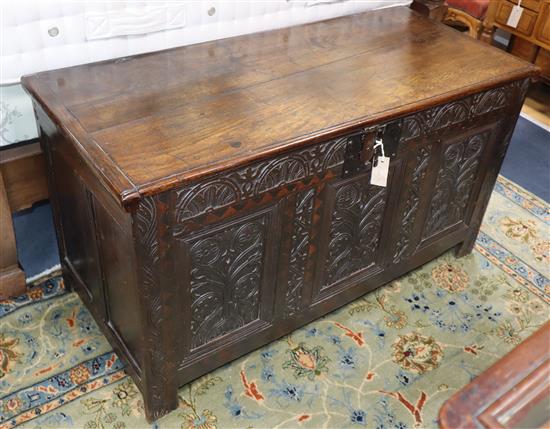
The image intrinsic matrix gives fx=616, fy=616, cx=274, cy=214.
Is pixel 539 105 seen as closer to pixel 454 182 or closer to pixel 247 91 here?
pixel 454 182

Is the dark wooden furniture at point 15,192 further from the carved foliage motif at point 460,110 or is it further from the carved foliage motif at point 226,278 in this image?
the carved foliage motif at point 460,110

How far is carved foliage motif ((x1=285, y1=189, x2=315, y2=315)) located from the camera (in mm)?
1483

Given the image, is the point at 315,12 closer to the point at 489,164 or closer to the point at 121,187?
the point at 489,164

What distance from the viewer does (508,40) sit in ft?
11.6

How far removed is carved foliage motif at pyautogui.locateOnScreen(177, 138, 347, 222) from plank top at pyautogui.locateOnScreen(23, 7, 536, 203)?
0.13 ft

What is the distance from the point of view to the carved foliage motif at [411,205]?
1694mm

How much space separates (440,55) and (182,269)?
0.98 m

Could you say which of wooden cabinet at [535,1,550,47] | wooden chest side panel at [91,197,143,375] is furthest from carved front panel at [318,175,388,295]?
wooden cabinet at [535,1,550,47]

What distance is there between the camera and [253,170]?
1.31 m

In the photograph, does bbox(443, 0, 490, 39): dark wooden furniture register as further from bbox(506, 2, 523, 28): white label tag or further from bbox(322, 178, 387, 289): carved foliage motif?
bbox(322, 178, 387, 289): carved foliage motif

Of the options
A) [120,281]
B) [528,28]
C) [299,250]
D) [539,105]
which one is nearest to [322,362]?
[299,250]

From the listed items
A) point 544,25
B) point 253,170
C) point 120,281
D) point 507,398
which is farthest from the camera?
point 544,25

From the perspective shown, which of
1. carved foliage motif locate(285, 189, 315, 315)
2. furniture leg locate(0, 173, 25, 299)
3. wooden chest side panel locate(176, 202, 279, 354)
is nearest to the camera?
wooden chest side panel locate(176, 202, 279, 354)

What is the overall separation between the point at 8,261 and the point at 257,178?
36.6 inches
